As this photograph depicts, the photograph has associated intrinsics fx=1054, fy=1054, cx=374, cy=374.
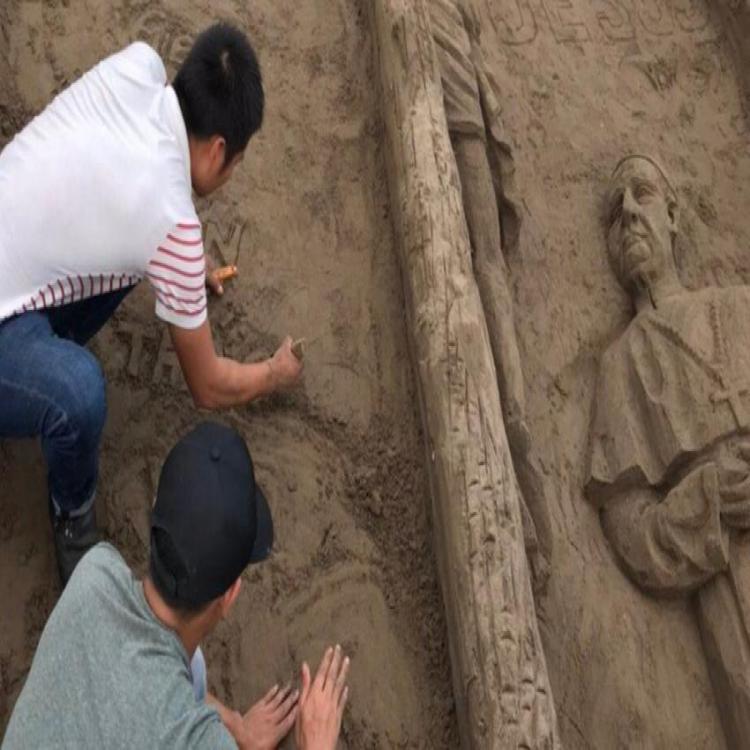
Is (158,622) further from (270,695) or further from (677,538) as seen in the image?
(677,538)

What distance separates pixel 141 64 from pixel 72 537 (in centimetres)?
122

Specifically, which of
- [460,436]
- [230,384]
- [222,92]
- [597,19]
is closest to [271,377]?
[230,384]

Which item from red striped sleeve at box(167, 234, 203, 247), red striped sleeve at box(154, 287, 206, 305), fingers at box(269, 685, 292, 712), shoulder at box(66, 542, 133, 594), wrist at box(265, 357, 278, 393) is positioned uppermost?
red striped sleeve at box(167, 234, 203, 247)

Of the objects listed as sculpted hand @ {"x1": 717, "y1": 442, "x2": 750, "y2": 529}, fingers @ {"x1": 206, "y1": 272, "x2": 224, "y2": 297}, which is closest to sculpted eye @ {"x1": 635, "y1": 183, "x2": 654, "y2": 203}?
sculpted hand @ {"x1": 717, "y1": 442, "x2": 750, "y2": 529}

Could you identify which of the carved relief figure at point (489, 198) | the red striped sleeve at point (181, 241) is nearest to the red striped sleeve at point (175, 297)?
the red striped sleeve at point (181, 241)

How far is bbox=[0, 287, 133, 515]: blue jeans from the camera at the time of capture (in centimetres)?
238

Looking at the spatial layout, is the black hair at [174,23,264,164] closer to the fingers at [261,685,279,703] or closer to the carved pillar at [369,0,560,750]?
the carved pillar at [369,0,560,750]

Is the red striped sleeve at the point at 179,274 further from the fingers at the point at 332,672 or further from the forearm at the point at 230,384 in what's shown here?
the fingers at the point at 332,672

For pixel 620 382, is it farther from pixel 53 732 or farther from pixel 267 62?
pixel 53 732

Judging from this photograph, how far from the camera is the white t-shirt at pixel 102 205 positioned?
7.69ft

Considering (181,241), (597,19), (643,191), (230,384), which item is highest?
(597,19)

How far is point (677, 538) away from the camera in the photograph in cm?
325

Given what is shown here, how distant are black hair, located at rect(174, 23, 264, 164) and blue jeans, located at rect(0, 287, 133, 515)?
586 mm

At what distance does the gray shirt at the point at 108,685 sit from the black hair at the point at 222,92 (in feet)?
3.61
